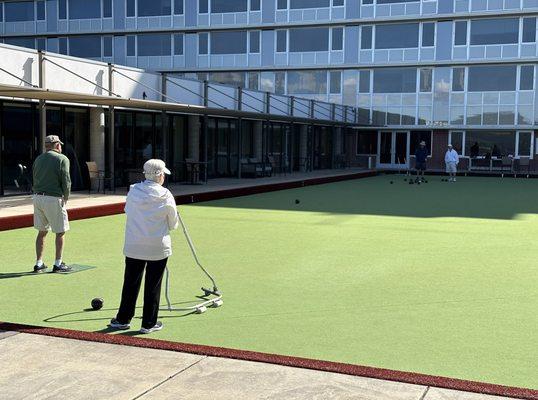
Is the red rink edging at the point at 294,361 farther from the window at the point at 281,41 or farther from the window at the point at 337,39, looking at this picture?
the window at the point at 281,41

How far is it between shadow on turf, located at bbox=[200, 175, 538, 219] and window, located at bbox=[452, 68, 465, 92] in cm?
1597

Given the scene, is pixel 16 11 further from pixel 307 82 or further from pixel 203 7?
pixel 307 82

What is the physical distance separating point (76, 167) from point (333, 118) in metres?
21.3

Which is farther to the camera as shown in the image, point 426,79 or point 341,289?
point 426,79

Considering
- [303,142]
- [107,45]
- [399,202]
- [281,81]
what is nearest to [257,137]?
[303,142]

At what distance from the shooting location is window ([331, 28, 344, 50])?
1665 inches

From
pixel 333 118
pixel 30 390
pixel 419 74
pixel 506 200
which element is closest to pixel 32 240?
pixel 30 390

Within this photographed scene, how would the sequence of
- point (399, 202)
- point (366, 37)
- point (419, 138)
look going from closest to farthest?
point (399, 202) < point (366, 37) < point (419, 138)

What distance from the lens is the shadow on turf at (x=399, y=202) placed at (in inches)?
656

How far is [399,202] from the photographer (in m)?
19.5

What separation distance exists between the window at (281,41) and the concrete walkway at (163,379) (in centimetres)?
3957

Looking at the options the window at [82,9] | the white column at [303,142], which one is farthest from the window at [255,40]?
the window at [82,9]

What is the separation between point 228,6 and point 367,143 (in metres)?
12.2

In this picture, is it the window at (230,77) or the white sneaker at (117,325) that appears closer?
the white sneaker at (117,325)
